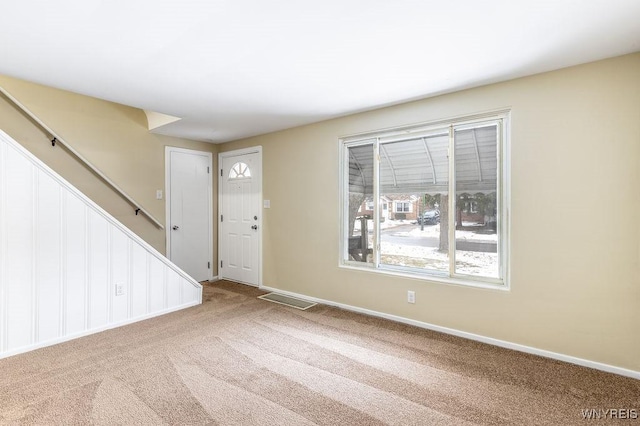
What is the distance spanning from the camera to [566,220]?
255cm

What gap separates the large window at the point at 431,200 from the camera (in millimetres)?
2971

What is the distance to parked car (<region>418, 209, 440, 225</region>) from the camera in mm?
3311

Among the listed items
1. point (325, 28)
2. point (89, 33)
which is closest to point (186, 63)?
point (89, 33)

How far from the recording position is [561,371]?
2412 millimetres

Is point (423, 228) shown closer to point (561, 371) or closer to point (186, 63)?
point (561, 371)

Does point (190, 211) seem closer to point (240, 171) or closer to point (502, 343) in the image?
point (240, 171)

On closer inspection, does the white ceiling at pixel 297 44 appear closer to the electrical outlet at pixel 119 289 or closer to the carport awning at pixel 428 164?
the carport awning at pixel 428 164

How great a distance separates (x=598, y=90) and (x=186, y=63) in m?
3.12

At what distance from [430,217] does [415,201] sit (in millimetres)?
232

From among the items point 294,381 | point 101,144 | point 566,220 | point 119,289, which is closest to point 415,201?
point 566,220

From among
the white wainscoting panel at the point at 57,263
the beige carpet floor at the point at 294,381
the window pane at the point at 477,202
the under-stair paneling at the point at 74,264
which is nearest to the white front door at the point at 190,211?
the white wainscoting panel at the point at 57,263
